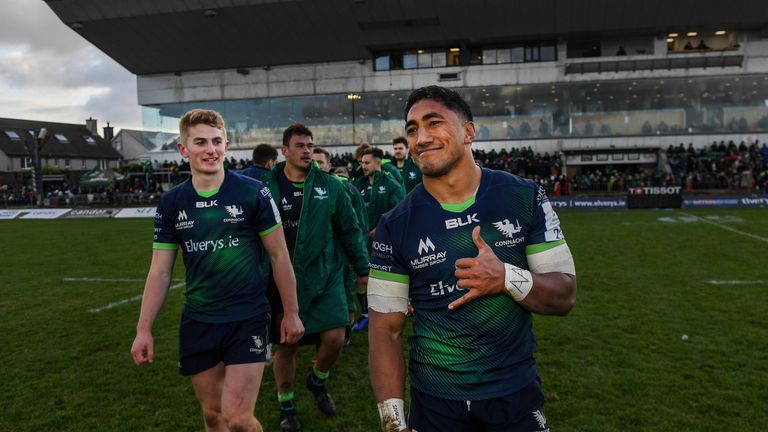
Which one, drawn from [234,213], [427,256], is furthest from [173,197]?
[427,256]

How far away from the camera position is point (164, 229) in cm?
372

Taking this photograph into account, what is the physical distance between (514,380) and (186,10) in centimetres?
4100

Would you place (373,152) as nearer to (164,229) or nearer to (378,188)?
(378,188)

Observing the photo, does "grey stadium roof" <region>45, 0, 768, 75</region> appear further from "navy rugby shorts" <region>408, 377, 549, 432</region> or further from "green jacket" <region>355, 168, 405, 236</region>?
"navy rugby shorts" <region>408, 377, 549, 432</region>

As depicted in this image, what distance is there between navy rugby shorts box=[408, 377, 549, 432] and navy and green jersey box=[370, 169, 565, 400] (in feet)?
0.12

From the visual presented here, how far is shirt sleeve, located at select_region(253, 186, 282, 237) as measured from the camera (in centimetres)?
Answer: 379

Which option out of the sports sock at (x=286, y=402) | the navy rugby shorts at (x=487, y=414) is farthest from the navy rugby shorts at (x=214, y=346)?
the navy rugby shorts at (x=487, y=414)

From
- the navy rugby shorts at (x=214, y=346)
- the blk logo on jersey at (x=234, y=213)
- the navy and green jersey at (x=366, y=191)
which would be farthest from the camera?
the navy and green jersey at (x=366, y=191)

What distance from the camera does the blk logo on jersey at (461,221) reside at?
2.40m

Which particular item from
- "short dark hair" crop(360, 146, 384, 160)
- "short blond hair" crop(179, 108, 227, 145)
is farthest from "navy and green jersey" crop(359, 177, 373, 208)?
"short blond hair" crop(179, 108, 227, 145)

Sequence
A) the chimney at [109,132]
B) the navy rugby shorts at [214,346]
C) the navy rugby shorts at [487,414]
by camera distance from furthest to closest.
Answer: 1. the chimney at [109,132]
2. the navy rugby shorts at [214,346]
3. the navy rugby shorts at [487,414]

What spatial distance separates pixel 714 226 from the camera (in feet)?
58.4

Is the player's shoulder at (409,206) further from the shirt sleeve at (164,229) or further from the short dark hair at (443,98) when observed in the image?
the shirt sleeve at (164,229)

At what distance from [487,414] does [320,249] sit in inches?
115
